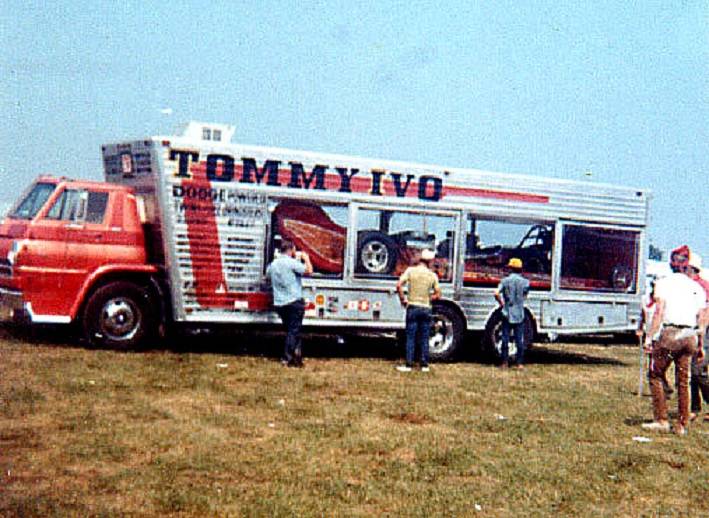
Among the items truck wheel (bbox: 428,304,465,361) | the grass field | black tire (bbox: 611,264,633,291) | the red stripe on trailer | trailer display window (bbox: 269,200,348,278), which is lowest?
the grass field

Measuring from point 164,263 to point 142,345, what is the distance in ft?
4.08

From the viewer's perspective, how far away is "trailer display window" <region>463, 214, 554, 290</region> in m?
13.5

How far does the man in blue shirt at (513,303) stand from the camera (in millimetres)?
13109

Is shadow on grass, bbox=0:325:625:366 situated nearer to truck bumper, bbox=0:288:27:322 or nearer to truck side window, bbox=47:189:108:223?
truck bumper, bbox=0:288:27:322

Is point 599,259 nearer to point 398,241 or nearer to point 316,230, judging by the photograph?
point 398,241

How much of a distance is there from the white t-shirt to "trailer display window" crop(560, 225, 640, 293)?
5.47 meters

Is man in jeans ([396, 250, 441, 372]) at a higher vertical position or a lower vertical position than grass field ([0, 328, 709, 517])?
higher

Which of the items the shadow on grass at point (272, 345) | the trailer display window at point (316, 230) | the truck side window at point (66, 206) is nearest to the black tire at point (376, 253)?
the trailer display window at point (316, 230)

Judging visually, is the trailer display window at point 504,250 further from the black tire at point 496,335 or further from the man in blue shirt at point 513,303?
the black tire at point 496,335

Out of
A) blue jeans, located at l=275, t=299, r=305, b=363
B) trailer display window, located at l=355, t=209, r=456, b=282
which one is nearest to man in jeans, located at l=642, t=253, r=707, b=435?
blue jeans, located at l=275, t=299, r=305, b=363

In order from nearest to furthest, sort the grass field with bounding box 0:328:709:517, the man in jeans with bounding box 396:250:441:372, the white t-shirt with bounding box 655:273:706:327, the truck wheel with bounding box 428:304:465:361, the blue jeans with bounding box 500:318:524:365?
the grass field with bounding box 0:328:709:517, the white t-shirt with bounding box 655:273:706:327, the man in jeans with bounding box 396:250:441:372, the blue jeans with bounding box 500:318:524:365, the truck wheel with bounding box 428:304:465:361

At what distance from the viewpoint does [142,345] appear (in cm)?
1233

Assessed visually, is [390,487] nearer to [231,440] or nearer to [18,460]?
[231,440]

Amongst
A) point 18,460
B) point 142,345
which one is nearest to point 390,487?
point 18,460
